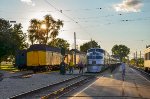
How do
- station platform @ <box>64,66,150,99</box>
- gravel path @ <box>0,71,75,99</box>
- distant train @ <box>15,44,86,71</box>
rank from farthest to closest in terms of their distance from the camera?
distant train @ <box>15,44,86,71</box> < gravel path @ <box>0,71,75,99</box> < station platform @ <box>64,66,150,99</box>

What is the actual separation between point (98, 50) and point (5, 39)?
73.0ft

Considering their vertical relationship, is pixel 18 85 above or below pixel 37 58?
below

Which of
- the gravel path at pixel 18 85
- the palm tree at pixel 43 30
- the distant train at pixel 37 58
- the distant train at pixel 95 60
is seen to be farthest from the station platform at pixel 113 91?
the palm tree at pixel 43 30

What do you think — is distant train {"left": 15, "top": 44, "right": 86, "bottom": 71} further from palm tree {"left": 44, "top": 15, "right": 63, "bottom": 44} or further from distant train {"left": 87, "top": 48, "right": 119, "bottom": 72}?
palm tree {"left": 44, "top": 15, "right": 63, "bottom": 44}

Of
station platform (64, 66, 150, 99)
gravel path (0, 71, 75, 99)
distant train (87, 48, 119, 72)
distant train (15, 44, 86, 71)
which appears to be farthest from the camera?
distant train (15, 44, 86, 71)

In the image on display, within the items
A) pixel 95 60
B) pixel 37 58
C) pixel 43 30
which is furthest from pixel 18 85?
pixel 43 30

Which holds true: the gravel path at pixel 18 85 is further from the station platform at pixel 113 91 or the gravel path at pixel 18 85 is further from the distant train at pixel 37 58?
the distant train at pixel 37 58

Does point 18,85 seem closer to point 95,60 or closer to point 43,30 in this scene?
point 95,60

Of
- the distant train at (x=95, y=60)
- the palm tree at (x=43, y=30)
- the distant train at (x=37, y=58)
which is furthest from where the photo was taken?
the palm tree at (x=43, y=30)

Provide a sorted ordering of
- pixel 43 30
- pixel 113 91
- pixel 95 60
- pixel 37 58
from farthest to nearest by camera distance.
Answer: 1. pixel 43 30
2. pixel 37 58
3. pixel 95 60
4. pixel 113 91

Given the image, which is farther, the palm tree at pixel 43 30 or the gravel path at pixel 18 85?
the palm tree at pixel 43 30

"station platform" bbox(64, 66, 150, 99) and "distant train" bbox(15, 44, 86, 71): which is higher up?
"distant train" bbox(15, 44, 86, 71)

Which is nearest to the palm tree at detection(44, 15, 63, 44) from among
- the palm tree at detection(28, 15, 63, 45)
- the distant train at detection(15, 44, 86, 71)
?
the palm tree at detection(28, 15, 63, 45)

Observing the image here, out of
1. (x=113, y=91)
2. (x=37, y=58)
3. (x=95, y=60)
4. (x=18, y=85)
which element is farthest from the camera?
(x=37, y=58)
